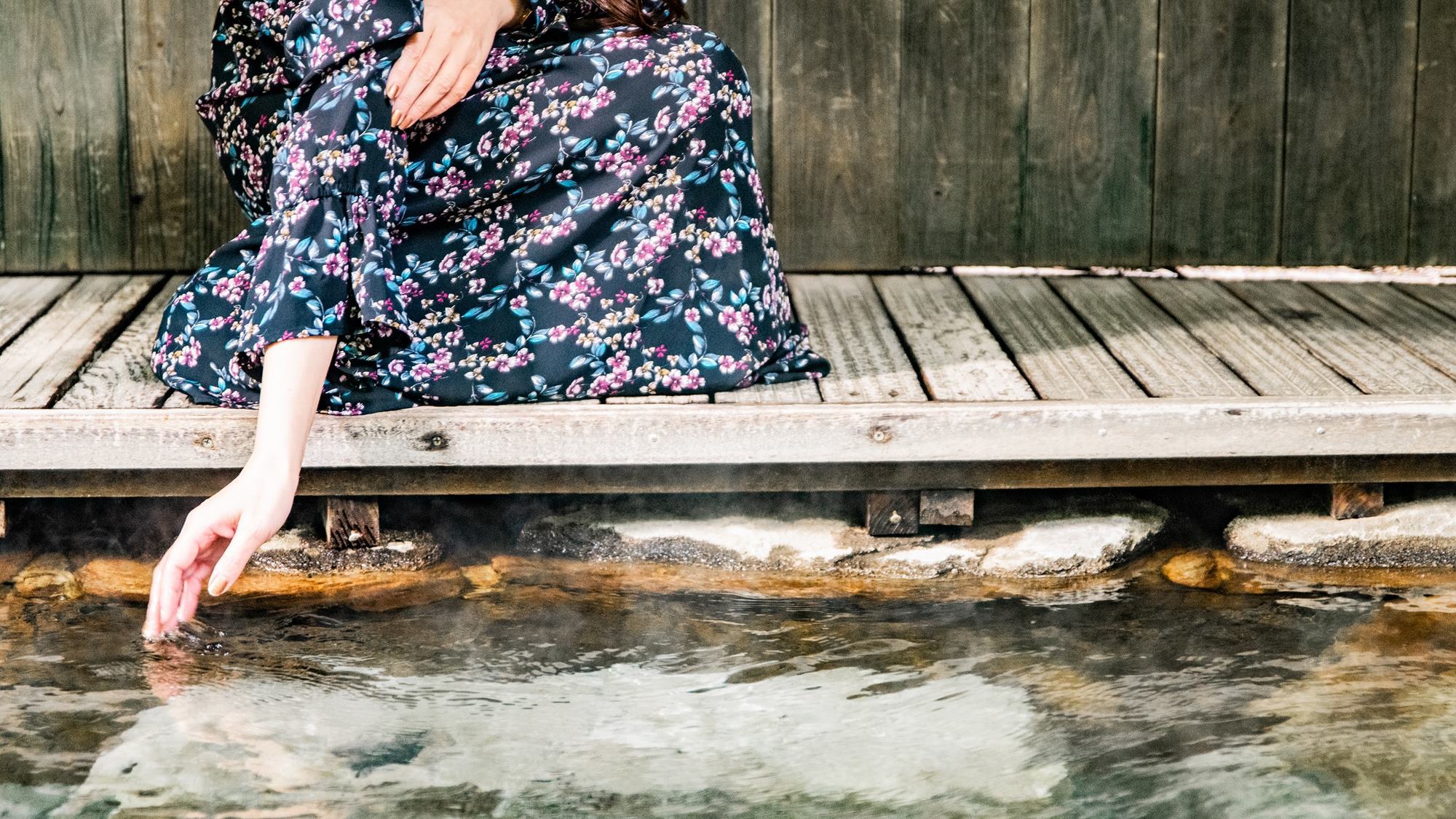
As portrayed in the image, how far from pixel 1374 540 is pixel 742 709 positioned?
1.12 metres

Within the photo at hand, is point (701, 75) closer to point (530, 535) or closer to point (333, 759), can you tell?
point (530, 535)

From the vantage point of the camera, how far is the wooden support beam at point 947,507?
245 centimetres

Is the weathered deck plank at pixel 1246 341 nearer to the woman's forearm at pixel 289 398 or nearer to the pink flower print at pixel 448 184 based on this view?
the pink flower print at pixel 448 184

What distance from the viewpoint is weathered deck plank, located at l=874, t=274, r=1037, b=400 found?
2396mm

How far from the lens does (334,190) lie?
1.99 meters

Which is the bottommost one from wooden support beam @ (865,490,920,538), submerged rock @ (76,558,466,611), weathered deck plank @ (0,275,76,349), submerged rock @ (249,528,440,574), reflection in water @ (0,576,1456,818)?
reflection in water @ (0,576,1456,818)

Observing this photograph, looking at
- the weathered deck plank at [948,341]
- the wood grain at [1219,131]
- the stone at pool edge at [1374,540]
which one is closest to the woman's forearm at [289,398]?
the weathered deck plank at [948,341]

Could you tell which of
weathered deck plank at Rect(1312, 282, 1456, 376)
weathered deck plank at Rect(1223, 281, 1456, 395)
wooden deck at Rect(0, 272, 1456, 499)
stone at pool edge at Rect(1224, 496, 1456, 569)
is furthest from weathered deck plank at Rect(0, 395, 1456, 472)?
weathered deck plank at Rect(1312, 282, 1456, 376)

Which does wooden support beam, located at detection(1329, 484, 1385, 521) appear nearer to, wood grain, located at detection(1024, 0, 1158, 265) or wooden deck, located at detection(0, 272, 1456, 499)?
wooden deck, located at detection(0, 272, 1456, 499)

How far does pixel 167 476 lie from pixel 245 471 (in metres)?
0.63

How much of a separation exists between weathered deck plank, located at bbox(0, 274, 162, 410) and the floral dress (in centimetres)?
20

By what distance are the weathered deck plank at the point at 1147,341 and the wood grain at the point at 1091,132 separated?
0.38 ft

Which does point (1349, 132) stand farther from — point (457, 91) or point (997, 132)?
point (457, 91)

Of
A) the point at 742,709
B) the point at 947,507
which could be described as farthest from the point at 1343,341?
the point at 742,709
